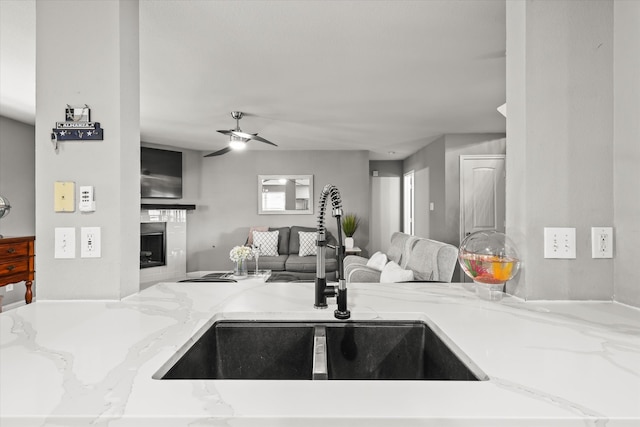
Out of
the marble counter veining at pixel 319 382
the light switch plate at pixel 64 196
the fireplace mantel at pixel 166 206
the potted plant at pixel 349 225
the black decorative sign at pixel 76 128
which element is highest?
the black decorative sign at pixel 76 128

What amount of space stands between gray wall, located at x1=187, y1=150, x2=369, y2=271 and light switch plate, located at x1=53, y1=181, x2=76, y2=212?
5137 mm

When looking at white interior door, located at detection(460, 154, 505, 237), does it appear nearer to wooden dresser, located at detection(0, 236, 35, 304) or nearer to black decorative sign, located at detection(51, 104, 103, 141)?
black decorative sign, located at detection(51, 104, 103, 141)

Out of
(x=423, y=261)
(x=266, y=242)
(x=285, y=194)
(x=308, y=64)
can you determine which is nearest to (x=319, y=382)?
(x=308, y=64)

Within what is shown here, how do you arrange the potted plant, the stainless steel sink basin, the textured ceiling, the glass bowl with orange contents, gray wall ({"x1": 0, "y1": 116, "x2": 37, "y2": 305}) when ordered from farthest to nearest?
the potted plant < gray wall ({"x1": 0, "y1": 116, "x2": 37, "y2": 305}) < the textured ceiling < the glass bowl with orange contents < the stainless steel sink basin

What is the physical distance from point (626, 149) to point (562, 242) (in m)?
0.40

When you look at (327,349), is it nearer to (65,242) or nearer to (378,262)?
(65,242)

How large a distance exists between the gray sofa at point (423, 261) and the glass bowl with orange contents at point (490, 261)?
163 centimetres

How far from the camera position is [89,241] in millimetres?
1324

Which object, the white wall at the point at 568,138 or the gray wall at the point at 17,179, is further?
the gray wall at the point at 17,179

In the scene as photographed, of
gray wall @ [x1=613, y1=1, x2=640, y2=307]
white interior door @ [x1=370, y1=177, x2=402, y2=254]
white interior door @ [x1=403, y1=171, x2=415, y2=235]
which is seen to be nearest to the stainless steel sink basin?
gray wall @ [x1=613, y1=1, x2=640, y2=307]

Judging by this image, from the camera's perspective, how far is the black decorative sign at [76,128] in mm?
1313

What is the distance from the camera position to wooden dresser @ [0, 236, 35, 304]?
332 centimetres

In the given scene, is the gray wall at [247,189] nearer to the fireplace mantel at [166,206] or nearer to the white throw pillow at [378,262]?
the fireplace mantel at [166,206]

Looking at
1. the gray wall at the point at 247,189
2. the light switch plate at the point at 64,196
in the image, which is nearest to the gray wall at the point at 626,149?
the light switch plate at the point at 64,196
